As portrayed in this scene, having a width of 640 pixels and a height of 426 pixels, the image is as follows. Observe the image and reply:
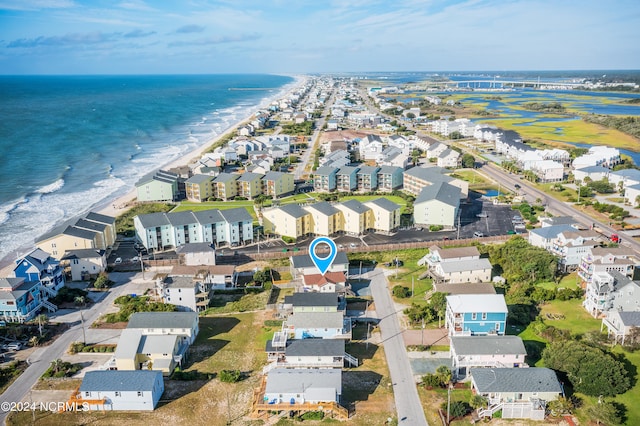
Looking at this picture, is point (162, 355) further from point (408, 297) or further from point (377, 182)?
point (377, 182)

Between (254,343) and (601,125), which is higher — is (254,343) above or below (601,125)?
below

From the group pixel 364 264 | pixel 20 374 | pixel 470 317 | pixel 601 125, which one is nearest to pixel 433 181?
pixel 364 264

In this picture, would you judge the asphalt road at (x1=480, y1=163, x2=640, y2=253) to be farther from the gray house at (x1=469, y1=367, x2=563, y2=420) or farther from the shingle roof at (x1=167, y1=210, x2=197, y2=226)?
the shingle roof at (x1=167, y1=210, x2=197, y2=226)

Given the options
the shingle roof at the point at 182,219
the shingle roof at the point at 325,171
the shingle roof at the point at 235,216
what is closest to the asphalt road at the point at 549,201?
the shingle roof at the point at 325,171

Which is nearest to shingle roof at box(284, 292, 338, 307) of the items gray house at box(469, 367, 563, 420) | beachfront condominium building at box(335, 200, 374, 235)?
gray house at box(469, 367, 563, 420)

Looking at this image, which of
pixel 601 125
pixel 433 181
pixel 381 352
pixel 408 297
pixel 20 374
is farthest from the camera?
pixel 601 125

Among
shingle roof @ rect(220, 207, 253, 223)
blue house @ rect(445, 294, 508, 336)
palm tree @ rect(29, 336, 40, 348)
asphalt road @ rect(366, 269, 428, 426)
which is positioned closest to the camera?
asphalt road @ rect(366, 269, 428, 426)
